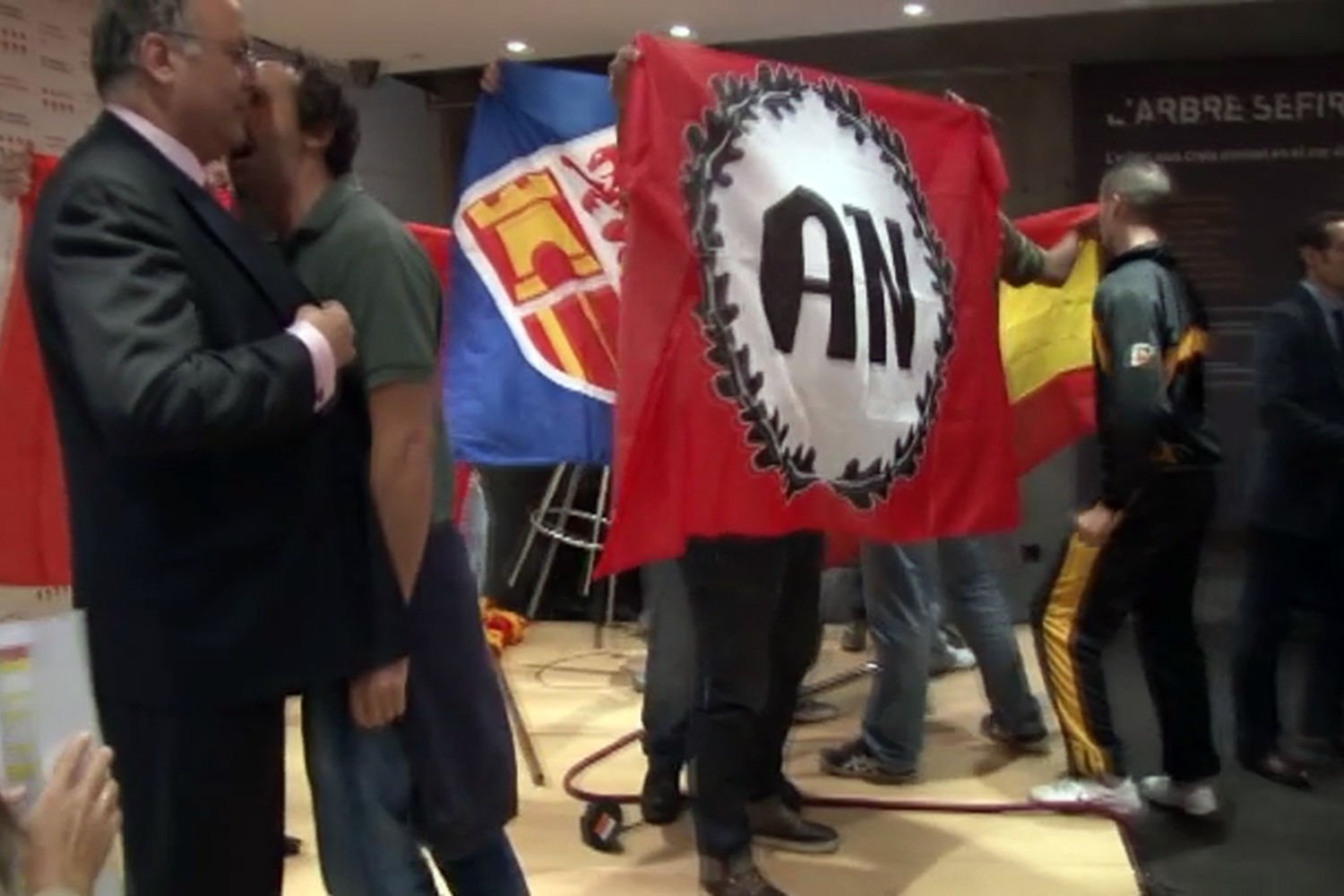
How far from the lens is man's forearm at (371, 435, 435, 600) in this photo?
5.52ft

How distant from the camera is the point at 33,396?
2.74 metres

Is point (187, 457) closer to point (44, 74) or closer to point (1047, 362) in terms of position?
point (1047, 362)

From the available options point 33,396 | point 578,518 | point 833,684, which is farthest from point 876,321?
point 578,518

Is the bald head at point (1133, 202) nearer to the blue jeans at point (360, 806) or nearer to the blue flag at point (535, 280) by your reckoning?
the blue flag at point (535, 280)

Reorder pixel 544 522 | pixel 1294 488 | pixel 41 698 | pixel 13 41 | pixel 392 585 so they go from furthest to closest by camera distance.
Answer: pixel 544 522, pixel 13 41, pixel 1294 488, pixel 392 585, pixel 41 698

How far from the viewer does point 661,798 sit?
10.6ft

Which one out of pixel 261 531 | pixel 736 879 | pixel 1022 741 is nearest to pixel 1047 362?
pixel 1022 741

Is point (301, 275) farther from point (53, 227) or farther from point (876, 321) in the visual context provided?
point (876, 321)

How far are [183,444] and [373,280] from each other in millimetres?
408

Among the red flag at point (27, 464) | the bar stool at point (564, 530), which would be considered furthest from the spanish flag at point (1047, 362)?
the red flag at point (27, 464)

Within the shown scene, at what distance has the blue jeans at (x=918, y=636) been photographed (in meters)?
3.47

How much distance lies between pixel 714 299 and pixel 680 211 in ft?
0.52

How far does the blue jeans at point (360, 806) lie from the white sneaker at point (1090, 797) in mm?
1875

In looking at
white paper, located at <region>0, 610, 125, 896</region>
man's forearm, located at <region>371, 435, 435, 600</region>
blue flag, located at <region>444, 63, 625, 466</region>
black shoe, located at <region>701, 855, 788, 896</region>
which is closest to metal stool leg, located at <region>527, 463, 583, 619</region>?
blue flag, located at <region>444, 63, 625, 466</region>
